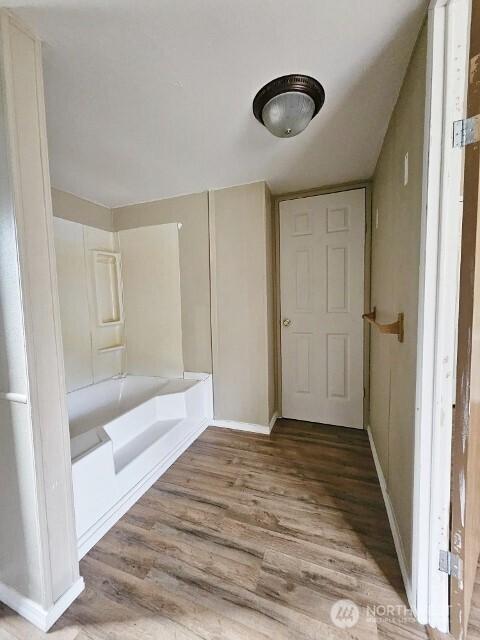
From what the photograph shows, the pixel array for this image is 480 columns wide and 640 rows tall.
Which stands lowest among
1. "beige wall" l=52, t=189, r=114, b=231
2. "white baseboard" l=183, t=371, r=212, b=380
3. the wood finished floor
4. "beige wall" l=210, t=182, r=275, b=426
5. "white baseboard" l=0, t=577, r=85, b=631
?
the wood finished floor

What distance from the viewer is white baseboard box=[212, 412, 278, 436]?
2275 millimetres

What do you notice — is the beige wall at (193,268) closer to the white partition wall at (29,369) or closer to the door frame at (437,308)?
the white partition wall at (29,369)

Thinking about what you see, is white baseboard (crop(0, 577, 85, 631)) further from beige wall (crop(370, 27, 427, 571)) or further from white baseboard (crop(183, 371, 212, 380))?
white baseboard (crop(183, 371, 212, 380))

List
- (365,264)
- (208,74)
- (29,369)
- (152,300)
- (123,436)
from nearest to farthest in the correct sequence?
1. (29,369)
2. (208,74)
3. (123,436)
4. (365,264)
5. (152,300)

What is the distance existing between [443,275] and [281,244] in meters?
1.72

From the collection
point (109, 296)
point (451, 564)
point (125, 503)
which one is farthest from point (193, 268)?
point (451, 564)

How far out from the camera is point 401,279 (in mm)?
1176

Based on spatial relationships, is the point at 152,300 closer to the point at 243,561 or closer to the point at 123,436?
the point at 123,436

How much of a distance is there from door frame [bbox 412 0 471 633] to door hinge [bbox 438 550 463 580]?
2 cm

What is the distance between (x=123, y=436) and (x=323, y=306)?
6.26 feet

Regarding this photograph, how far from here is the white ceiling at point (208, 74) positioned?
877mm

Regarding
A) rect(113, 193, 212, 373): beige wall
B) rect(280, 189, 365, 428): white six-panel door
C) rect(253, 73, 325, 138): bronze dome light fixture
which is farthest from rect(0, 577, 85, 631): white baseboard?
rect(253, 73, 325, 138): bronze dome light fixture

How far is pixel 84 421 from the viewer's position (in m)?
2.16

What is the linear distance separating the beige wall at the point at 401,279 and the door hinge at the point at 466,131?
0.12m
